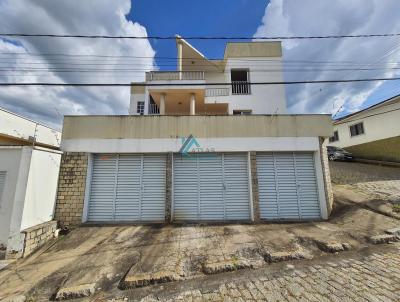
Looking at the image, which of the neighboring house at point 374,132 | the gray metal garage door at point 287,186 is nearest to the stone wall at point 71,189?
the gray metal garage door at point 287,186

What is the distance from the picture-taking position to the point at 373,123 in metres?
17.3

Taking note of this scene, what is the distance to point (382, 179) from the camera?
11906 millimetres

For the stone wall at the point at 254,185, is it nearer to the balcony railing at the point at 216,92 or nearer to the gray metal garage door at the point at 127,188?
the gray metal garage door at the point at 127,188

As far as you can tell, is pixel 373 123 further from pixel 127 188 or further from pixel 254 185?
pixel 127 188

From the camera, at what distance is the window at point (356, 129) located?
18672 mm

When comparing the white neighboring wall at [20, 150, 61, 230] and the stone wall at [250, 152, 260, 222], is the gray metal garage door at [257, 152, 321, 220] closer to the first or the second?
the stone wall at [250, 152, 260, 222]

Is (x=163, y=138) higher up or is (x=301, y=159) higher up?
(x=163, y=138)

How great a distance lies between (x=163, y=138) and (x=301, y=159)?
641 cm

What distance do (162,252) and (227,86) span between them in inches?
520

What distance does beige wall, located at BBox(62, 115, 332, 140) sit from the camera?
8.34 m

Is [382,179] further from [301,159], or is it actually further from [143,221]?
[143,221]

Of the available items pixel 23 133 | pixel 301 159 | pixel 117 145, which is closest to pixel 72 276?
pixel 117 145

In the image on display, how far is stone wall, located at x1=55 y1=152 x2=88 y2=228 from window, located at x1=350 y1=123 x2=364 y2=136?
2349 cm

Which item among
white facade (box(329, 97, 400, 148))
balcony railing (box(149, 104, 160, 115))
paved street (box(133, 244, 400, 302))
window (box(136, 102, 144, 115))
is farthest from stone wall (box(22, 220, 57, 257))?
white facade (box(329, 97, 400, 148))
